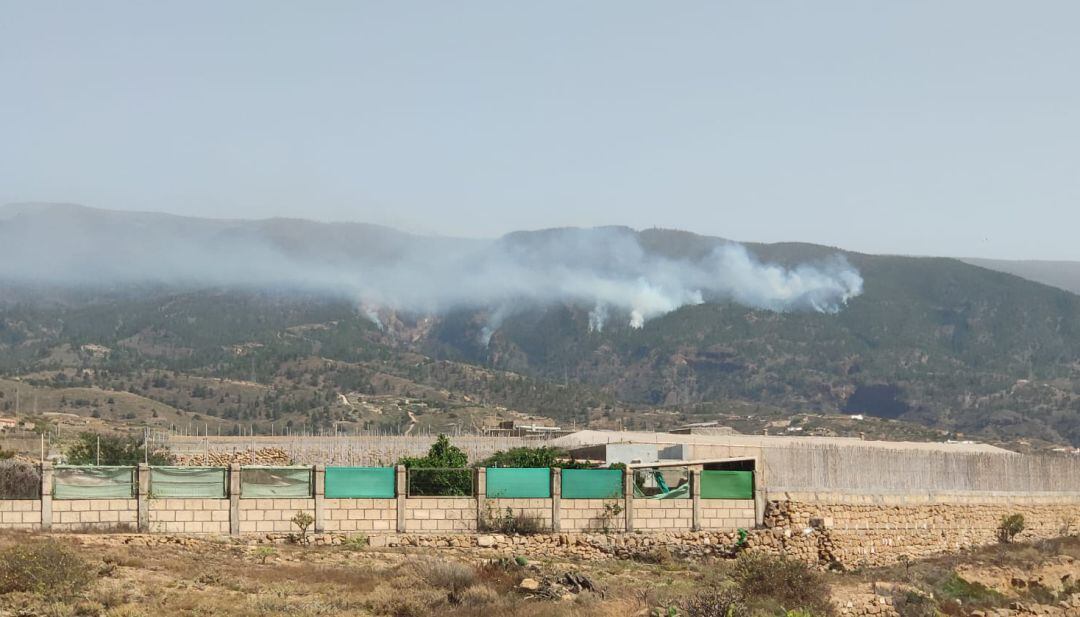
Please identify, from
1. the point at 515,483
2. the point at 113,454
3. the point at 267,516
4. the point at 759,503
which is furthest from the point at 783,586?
the point at 113,454

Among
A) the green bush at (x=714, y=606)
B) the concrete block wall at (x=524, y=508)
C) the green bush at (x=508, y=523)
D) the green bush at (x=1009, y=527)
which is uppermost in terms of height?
the concrete block wall at (x=524, y=508)

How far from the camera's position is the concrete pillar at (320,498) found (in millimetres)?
35812

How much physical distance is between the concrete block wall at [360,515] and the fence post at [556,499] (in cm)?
441

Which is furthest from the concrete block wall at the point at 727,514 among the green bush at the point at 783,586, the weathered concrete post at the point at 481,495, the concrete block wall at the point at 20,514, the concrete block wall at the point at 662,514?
the concrete block wall at the point at 20,514

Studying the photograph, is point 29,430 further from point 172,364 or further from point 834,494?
point 172,364

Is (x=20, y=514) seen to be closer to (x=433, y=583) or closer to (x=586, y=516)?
(x=433, y=583)

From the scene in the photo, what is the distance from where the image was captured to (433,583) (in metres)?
28.7

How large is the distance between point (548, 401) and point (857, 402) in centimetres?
7193

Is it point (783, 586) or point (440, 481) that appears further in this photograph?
point (440, 481)

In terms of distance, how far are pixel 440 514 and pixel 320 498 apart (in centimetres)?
320

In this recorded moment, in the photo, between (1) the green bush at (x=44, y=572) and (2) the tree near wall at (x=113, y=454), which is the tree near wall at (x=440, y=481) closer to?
(1) the green bush at (x=44, y=572)

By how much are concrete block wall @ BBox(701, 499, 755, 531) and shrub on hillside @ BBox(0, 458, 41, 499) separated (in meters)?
17.7

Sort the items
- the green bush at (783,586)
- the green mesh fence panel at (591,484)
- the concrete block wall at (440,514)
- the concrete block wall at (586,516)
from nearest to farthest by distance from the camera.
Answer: the green bush at (783,586)
the concrete block wall at (440,514)
the concrete block wall at (586,516)
the green mesh fence panel at (591,484)

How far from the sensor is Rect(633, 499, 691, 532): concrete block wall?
38.9 metres
